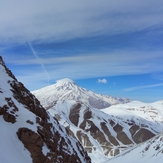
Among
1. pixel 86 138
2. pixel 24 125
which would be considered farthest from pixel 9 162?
pixel 86 138

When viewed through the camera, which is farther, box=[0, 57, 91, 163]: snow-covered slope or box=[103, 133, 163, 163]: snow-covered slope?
box=[103, 133, 163, 163]: snow-covered slope

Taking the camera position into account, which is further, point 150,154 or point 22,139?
point 150,154

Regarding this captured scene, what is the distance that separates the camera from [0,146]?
76.5ft

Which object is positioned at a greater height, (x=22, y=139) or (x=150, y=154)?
(x=22, y=139)

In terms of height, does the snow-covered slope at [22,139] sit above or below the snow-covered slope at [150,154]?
above

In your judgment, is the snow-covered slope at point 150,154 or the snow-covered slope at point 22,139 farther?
the snow-covered slope at point 150,154

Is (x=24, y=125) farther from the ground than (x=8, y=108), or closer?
closer

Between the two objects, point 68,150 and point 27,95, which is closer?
point 68,150

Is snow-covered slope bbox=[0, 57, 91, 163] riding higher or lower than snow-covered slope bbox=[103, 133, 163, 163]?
higher

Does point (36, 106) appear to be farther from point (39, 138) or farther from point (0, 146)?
point (0, 146)

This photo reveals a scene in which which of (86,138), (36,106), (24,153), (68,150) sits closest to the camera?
(24,153)

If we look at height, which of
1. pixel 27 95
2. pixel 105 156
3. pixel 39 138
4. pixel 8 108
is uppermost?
pixel 27 95

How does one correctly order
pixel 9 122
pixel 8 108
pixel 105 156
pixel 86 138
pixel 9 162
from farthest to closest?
pixel 86 138, pixel 105 156, pixel 8 108, pixel 9 122, pixel 9 162

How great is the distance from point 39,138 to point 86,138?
585ft
